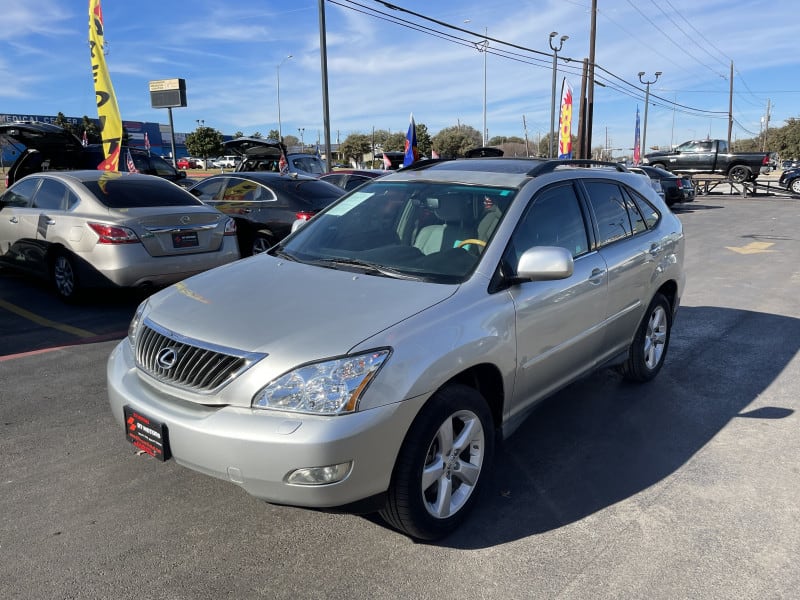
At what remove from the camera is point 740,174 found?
2914 cm

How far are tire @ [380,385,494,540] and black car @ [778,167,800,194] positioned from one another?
29.4 m

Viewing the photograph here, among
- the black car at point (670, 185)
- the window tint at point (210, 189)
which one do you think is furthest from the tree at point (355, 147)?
the window tint at point (210, 189)

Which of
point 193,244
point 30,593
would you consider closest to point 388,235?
point 30,593

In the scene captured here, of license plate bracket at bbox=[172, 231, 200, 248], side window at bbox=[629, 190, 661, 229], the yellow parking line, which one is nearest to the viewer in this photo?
side window at bbox=[629, 190, 661, 229]

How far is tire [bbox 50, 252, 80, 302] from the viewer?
7016 mm

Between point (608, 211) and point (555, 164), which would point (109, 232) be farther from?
point (608, 211)

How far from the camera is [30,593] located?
2545 mm

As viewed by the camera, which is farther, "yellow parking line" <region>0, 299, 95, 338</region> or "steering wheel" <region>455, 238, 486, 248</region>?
Result: "yellow parking line" <region>0, 299, 95, 338</region>

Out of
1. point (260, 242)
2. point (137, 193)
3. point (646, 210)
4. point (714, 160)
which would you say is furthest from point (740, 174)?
point (137, 193)

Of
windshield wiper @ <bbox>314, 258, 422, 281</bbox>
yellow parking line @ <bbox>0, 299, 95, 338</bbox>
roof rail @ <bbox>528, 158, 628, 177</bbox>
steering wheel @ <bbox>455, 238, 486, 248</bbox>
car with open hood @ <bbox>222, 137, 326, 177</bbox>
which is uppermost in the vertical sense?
car with open hood @ <bbox>222, 137, 326, 177</bbox>

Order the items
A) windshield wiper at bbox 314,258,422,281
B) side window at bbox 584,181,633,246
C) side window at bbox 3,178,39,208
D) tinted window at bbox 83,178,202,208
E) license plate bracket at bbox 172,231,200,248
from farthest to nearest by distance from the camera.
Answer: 1. side window at bbox 3,178,39,208
2. tinted window at bbox 83,178,202,208
3. license plate bracket at bbox 172,231,200,248
4. side window at bbox 584,181,633,246
5. windshield wiper at bbox 314,258,422,281

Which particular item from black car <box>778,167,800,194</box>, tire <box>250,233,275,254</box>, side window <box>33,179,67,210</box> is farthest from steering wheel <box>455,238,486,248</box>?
black car <box>778,167,800,194</box>

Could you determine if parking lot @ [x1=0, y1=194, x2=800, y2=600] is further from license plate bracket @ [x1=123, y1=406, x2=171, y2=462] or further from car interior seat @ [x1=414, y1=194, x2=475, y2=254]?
car interior seat @ [x1=414, y1=194, x2=475, y2=254]

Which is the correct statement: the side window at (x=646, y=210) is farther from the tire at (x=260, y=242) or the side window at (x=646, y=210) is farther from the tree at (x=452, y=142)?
the tree at (x=452, y=142)
